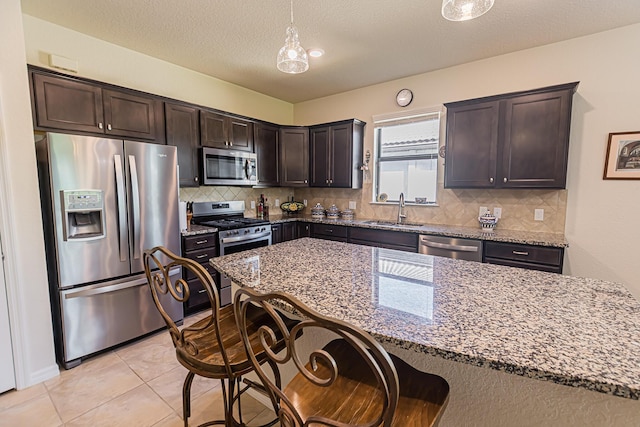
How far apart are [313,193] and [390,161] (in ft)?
4.54

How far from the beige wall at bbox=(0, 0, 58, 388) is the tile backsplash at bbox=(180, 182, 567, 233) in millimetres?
1536

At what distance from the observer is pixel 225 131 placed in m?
3.54

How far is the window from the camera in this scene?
3.63 meters

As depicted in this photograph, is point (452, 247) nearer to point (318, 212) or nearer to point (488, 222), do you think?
point (488, 222)

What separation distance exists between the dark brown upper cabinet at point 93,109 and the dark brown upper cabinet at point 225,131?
49cm

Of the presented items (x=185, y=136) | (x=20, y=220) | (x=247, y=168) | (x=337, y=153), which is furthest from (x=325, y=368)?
(x=337, y=153)

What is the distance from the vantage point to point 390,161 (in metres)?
4.00

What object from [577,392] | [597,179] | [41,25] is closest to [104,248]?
[41,25]

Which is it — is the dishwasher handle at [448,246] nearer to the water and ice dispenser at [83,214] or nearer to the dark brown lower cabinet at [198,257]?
the dark brown lower cabinet at [198,257]

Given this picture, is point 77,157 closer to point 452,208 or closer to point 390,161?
point 390,161

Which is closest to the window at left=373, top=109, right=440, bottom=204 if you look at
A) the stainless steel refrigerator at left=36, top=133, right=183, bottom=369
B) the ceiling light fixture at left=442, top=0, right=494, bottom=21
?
the ceiling light fixture at left=442, top=0, right=494, bottom=21

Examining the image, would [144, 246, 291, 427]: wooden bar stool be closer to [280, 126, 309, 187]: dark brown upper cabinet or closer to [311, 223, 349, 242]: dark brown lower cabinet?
[311, 223, 349, 242]: dark brown lower cabinet

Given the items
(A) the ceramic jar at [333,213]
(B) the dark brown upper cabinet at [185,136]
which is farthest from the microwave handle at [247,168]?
(A) the ceramic jar at [333,213]

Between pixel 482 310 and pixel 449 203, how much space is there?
270 centimetres
